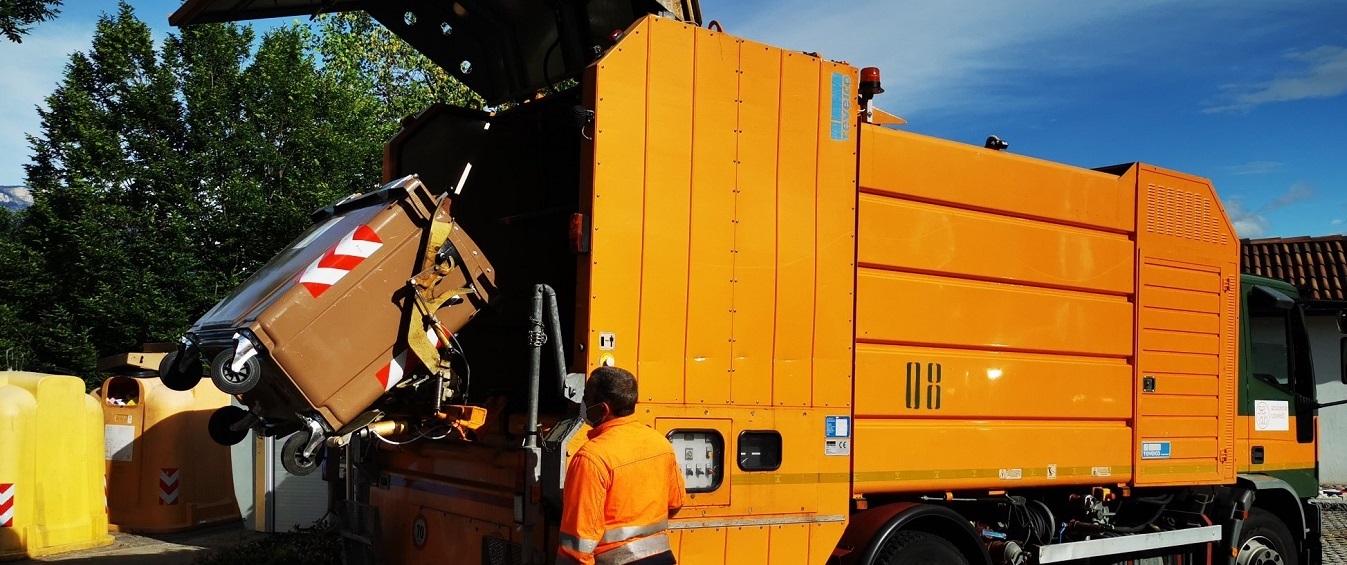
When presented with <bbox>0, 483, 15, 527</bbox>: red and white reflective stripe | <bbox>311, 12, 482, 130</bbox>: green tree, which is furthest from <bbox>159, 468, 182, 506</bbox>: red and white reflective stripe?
<bbox>311, 12, 482, 130</bbox>: green tree

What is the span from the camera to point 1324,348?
1670 cm

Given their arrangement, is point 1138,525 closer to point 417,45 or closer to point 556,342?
point 556,342

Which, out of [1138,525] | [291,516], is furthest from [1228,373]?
[291,516]

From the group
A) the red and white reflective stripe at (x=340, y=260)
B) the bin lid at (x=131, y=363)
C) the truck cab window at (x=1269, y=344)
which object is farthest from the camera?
the bin lid at (x=131, y=363)

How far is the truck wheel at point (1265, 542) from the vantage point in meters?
7.11

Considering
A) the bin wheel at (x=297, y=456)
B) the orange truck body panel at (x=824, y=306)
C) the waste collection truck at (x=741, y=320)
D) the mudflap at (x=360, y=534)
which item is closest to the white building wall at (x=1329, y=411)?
the waste collection truck at (x=741, y=320)

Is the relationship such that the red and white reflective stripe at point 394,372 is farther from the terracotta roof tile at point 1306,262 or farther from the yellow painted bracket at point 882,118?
the terracotta roof tile at point 1306,262

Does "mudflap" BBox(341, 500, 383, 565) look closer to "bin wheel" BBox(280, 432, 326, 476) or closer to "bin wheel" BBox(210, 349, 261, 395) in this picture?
"bin wheel" BBox(280, 432, 326, 476)

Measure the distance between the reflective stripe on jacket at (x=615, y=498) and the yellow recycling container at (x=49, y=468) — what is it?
7443 mm

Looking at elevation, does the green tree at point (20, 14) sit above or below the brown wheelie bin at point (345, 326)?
above

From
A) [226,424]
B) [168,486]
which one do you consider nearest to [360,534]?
[226,424]

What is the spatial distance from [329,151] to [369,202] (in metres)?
14.1

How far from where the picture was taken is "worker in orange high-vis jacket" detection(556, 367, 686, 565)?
139 inches

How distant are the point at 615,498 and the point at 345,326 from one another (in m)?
→ 1.38
